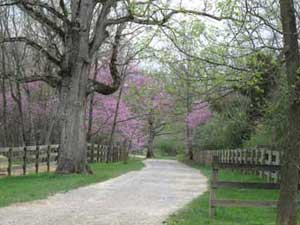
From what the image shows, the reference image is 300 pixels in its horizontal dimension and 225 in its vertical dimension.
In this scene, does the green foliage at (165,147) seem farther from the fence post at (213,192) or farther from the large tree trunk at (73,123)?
the fence post at (213,192)

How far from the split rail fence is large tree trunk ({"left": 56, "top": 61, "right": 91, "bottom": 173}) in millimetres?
4930

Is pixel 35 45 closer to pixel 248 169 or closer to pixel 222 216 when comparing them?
pixel 248 169

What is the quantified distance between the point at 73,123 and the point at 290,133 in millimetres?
12812

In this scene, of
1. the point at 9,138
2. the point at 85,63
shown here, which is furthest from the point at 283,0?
the point at 9,138

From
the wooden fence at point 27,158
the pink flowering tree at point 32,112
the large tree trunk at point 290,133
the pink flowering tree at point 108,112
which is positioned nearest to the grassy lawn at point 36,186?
the wooden fence at point 27,158

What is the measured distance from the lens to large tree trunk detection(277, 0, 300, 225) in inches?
285

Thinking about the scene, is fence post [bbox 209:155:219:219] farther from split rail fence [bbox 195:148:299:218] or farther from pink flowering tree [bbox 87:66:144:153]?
pink flowering tree [bbox 87:66:144:153]

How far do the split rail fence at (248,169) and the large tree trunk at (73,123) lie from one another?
16.2 feet

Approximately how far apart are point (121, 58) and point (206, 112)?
13.1m

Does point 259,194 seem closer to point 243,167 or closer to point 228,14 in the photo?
point 243,167

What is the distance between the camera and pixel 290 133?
7.32 m

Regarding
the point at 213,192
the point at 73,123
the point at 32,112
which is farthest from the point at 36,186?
the point at 32,112

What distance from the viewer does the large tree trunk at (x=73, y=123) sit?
19.1 meters

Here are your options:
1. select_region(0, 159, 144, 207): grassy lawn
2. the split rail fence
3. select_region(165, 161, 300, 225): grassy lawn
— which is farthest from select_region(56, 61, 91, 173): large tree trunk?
select_region(165, 161, 300, 225): grassy lawn
